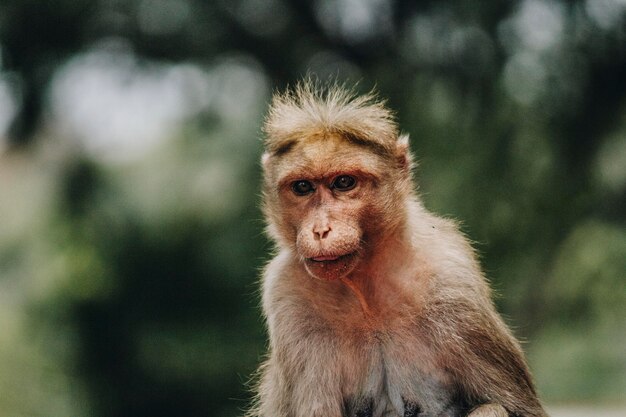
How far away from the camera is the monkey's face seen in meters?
4.77

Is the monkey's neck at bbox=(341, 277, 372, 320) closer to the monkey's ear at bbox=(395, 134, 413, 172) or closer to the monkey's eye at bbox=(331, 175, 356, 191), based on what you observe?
the monkey's eye at bbox=(331, 175, 356, 191)

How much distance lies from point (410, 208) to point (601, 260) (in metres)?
7.37

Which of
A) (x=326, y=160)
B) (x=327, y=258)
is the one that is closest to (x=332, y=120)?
(x=326, y=160)

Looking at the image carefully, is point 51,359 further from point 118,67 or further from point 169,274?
point 118,67

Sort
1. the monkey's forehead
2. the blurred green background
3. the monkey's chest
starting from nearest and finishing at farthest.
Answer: the monkey's forehead → the monkey's chest → the blurred green background

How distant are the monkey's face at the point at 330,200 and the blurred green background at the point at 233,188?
621 cm

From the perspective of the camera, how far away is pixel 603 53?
11945mm

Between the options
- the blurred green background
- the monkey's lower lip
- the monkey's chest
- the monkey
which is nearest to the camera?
the monkey's lower lip

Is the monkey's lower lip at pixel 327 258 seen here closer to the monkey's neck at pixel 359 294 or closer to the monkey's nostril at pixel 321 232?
the monkey's nostril at pixel 321 232

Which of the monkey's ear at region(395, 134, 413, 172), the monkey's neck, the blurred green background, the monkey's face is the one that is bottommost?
the monkey's neck

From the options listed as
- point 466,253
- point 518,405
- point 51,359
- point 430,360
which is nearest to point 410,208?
point 466,253

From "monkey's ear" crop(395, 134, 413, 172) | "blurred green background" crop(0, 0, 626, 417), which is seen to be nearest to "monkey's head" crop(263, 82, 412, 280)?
"monkey's ear" crop(395, 134, 413, 172)

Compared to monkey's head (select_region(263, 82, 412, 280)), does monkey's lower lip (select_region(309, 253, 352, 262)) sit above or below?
below

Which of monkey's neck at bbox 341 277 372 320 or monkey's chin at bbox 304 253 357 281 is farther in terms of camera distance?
monkey's neck at bbox 341 277 372 320
